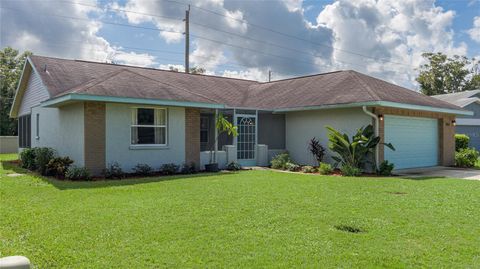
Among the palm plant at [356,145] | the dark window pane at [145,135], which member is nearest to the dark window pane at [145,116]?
the dark window pane at [145,135]

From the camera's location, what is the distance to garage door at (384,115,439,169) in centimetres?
1627

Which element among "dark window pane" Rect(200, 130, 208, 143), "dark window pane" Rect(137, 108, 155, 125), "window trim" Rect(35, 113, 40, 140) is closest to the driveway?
"dark window pane" Rect(200, 130, 208, 143)

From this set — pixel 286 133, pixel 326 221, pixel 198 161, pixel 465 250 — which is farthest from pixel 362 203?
pixel 286 133

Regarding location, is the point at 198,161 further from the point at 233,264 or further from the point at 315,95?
the point at 233,264


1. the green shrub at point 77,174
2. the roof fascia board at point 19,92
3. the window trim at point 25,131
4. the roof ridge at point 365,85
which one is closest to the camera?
the green shrub at point 77,174

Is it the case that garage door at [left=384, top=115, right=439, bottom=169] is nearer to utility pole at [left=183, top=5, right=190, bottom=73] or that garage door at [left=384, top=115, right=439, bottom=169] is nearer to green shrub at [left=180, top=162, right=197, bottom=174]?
green shrub at [left=180, top=162, right=197, bottom=174]

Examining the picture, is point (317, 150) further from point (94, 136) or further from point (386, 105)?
point (94, 136)

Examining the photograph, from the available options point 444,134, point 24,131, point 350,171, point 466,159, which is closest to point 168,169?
point 350,171

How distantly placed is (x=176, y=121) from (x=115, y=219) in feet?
27.8

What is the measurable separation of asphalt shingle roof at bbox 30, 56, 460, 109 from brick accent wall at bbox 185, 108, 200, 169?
0.66 meters

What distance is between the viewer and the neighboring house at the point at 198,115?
13.5 m

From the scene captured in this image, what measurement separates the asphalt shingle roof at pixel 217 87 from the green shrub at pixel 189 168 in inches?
97.0

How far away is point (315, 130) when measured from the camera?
57.6 ft

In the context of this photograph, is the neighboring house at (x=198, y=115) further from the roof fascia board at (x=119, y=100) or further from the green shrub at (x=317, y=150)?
the green shrub at (x=317, y=150)
